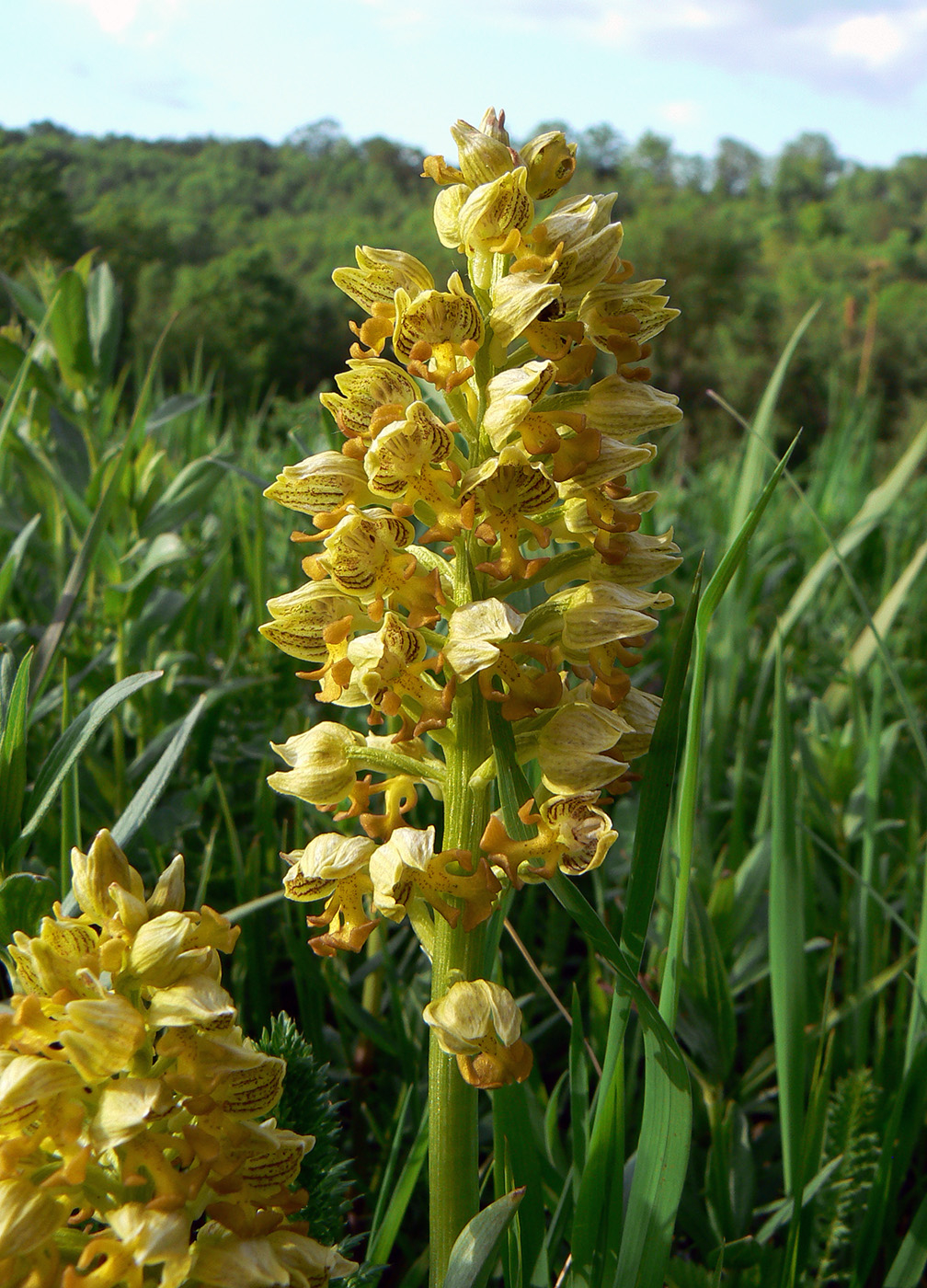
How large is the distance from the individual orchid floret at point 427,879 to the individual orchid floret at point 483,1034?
0.07 metres

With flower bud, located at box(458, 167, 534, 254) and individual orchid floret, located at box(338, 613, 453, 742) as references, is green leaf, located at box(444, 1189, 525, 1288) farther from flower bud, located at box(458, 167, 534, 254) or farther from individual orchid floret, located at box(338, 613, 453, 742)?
→ flower bud, located at box(458, 167, 534, 254)

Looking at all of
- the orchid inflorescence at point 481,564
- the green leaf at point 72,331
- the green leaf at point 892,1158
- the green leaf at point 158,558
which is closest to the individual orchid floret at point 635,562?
the orchid inflorescence at point 481,564

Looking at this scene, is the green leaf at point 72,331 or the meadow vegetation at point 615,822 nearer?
the meadow vegetation at point 615,822

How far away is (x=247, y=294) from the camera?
45250 millimetres

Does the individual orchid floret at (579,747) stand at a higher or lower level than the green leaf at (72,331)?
lower

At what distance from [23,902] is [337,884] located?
31cm

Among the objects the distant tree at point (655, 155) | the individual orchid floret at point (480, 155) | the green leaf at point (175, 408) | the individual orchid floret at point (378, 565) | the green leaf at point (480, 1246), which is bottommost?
the green leaf at point (480, 1246)

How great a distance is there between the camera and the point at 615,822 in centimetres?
239

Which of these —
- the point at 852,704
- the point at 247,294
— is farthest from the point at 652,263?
the point at 852,704

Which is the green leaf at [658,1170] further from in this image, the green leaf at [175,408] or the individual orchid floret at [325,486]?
the green leaf at [175,408]

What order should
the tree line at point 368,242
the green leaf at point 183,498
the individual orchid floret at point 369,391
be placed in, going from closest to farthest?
1. the individual orchid floret at point 369,391
2. the green leaf at point 183,498
3. the tree line at point 368,242

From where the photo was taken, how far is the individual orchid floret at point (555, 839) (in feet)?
3.28

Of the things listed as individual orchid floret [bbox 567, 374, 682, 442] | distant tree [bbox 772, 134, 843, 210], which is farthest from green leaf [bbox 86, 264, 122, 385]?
distant tree [bbox 772, 134, 843, 210]

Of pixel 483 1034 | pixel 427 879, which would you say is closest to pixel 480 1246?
pixel 483 1034
